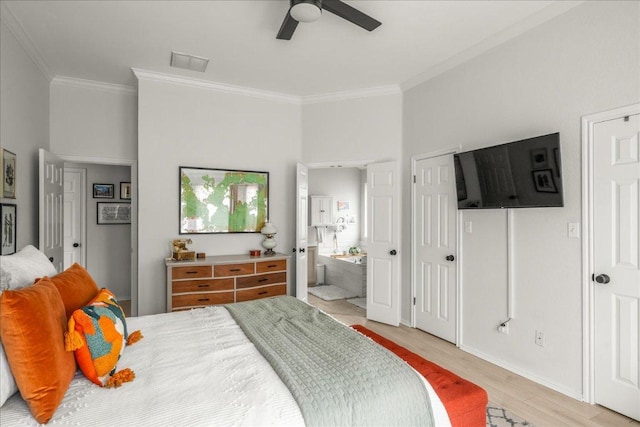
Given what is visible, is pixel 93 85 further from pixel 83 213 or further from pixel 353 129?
pixel 353 129

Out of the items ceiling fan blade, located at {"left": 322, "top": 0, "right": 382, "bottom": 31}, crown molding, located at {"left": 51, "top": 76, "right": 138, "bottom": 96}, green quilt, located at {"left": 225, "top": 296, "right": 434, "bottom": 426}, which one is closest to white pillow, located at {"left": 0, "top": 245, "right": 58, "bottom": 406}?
green quilt, located at {"left": 225, "top": 296, "right": 434, "bottom": 426}

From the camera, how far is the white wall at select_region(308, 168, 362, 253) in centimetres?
700

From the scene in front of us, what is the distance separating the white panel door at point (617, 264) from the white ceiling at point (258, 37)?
3.72 feet

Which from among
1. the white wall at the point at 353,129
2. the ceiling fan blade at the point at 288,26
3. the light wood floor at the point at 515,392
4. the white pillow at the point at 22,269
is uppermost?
the ceiling fan blade at the point at 288,26

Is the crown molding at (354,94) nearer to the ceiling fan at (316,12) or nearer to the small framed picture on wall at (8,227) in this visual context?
the ceiling fan at (316,12)

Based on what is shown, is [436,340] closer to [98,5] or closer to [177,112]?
[177,112]

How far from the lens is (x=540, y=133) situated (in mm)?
2803

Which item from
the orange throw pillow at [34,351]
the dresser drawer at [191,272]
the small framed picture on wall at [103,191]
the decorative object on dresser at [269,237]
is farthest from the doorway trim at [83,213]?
the orange throw pillow at [34,351]

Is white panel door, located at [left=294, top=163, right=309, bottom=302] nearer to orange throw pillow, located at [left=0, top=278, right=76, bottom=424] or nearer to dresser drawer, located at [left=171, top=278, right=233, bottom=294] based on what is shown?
dresser drawer, located at [left=171, top=278, right=233, bottom=294]

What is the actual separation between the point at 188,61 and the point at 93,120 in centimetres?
150

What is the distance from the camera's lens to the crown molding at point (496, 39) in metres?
2.65

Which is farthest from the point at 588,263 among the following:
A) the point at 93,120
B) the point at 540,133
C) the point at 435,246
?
the point at 93,120

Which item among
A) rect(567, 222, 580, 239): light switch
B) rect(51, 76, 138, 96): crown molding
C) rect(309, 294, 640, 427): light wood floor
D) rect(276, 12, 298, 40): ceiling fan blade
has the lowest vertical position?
rect(309, 294, 640, 427): light wood floor

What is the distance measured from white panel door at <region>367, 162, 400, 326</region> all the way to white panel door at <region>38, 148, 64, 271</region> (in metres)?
3.51
